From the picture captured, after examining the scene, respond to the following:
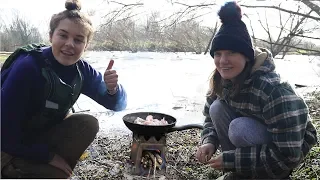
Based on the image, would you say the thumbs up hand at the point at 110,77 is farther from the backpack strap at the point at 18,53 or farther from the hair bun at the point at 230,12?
the hair bun at the point at 230,12

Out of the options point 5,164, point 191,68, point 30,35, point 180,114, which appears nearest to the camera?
point 5,164

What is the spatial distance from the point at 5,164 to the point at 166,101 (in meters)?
3.10

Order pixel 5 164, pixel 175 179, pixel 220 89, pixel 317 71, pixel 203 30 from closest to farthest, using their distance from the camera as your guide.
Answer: pixel 5 164
pixel 220 89
pixel 175 179
pixel 203 30
pixel 317 71

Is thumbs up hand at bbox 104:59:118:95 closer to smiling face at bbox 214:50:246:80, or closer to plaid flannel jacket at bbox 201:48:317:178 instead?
smiling face at bbox 214:50:246:80

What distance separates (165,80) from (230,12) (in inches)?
149

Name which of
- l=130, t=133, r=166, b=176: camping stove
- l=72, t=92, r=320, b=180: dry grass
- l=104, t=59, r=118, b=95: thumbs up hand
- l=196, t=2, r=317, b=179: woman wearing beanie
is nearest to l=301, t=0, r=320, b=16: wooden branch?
l=72, t=92, r=320, b=180: dry grass

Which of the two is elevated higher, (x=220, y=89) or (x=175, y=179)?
(x=220, y=89)

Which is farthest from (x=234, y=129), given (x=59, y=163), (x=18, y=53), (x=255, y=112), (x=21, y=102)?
(x=18, y=53)

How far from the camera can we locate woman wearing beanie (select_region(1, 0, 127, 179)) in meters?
1.79

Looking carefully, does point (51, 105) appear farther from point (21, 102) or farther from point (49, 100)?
point (21, 102)

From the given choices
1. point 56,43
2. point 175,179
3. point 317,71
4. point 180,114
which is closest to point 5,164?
point 56,43

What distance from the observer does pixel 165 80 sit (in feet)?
18.5

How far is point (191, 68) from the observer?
5.96 m

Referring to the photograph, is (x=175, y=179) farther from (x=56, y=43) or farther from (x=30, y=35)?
(x=30, y=35)
